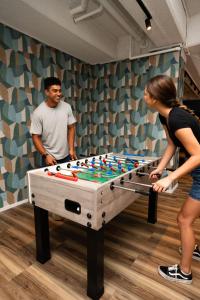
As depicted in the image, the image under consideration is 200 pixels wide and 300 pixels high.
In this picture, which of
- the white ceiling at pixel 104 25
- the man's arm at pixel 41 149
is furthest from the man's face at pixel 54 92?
the white ceiling at pixel 104 25

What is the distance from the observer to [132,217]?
8.30 ft

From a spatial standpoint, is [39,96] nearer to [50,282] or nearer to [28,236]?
[28,236]

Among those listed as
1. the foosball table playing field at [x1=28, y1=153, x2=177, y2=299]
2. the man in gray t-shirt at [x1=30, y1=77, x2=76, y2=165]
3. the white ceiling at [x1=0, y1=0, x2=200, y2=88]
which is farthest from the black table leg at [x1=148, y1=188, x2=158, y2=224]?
the white ceiling at [x1=0, y1=0, x2=200, y2=88]

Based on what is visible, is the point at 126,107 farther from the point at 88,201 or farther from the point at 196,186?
the point at 88,201

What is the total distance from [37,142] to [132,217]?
154 cm

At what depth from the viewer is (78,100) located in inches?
149

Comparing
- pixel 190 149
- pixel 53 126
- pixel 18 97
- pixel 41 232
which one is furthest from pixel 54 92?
pixel 190 149

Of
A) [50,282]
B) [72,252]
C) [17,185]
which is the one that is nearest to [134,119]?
[17,185]

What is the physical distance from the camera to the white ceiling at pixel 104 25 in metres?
2.18

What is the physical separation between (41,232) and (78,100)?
2.70 metres

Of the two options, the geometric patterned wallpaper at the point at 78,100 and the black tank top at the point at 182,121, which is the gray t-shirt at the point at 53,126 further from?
the black tank top at the point at 182,121

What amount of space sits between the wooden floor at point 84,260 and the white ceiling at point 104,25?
2393 mm

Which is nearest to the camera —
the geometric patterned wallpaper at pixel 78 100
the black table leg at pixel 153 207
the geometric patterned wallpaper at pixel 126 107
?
the black table leg at pixel 153 207

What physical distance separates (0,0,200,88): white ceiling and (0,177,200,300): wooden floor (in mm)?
2393
